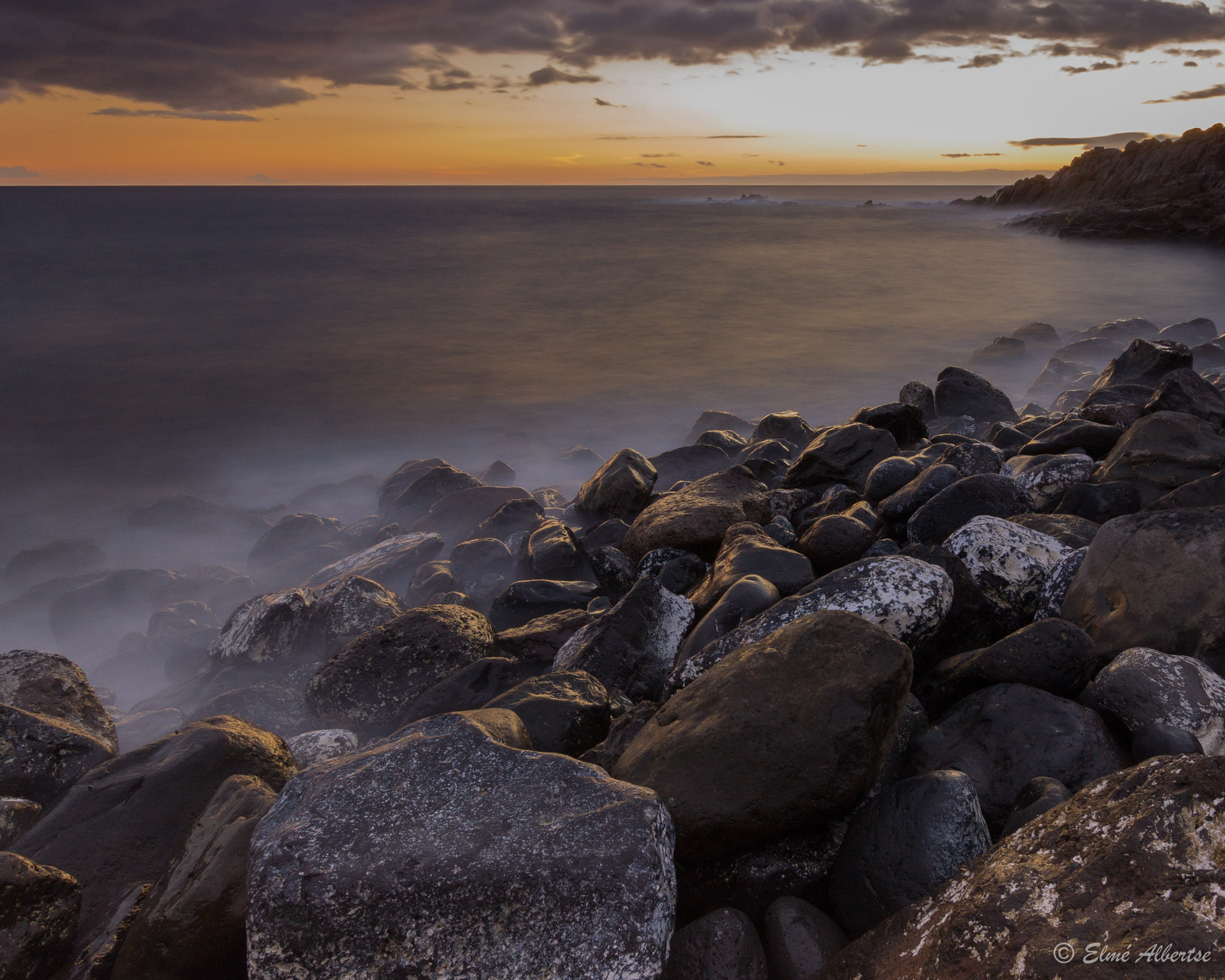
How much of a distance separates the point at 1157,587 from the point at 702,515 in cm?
265

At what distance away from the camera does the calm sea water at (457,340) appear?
13125 mm

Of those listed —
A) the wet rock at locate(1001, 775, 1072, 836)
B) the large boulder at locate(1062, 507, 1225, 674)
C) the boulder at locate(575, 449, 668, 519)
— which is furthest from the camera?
the boulder at locate(575, 449, 668, 519)

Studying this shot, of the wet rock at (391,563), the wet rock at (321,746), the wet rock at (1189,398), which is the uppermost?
the wet rock at (1189,398)

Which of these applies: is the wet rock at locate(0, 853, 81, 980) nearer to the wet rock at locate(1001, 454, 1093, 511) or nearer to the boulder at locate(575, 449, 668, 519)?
the boulder at locate(575, 449, 668, 519)

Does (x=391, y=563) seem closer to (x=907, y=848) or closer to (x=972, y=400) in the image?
(x=907, y=848)

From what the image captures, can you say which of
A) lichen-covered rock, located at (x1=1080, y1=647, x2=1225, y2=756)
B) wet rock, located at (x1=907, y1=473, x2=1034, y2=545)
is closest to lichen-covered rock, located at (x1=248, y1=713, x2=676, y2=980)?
lichen-covered rock, located at (x1=1080, y1=647, x2=1225, y2=756)

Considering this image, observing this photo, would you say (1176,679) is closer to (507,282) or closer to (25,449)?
(25,449)

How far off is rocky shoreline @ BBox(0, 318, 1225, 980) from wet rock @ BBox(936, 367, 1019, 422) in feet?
12.8

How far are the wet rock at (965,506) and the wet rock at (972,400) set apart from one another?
17.0 feet

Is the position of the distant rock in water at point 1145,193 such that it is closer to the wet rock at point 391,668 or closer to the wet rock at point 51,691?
the wet rock at point 391,668

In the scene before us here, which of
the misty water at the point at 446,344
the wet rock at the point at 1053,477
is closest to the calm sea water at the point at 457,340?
the misty water at the point at 446,344

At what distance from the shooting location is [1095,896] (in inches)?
56.0

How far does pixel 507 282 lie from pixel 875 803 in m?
31.1

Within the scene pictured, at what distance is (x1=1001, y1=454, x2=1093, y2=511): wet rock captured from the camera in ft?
15.7
